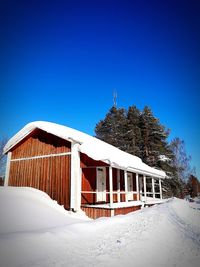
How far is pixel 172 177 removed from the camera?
31.5 metres

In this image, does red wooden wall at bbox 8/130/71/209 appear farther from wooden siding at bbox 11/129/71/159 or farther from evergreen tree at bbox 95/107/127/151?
evergreen tree at bbox 95/107/127/151

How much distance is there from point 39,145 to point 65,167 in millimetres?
3012

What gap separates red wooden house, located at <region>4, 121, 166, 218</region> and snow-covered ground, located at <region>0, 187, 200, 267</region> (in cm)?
379

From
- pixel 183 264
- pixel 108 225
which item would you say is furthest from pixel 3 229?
pixel 183 264

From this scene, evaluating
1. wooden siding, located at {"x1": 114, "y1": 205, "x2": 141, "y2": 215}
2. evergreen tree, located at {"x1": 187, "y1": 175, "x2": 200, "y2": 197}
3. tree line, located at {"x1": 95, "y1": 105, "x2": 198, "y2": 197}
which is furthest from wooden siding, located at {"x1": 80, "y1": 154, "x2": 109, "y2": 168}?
evergreen tree, located at {"x1": 187, "y1": 175, "x2": 200, "y2": 197}

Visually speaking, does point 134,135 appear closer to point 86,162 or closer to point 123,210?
point 123,210

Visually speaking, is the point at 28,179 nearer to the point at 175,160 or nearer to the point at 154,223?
the point at 154,223

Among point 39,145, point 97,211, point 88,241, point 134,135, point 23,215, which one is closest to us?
point 88,241

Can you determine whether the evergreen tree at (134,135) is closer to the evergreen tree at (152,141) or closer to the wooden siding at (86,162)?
the evergreen tree at (152,141)

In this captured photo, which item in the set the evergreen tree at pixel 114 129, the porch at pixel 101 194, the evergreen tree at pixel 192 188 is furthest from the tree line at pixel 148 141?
the porch at pixel 101 194

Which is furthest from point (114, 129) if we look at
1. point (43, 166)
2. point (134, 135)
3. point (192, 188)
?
point (43, 166)

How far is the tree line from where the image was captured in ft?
104

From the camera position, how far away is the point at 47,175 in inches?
554

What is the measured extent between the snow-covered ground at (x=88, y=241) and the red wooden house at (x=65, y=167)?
3786 millimetres
